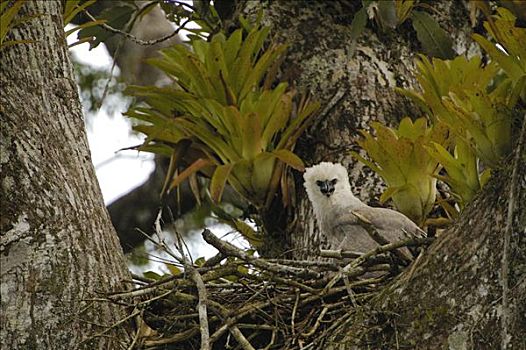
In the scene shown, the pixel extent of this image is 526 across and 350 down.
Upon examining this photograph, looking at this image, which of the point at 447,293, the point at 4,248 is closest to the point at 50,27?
the point at 4,248

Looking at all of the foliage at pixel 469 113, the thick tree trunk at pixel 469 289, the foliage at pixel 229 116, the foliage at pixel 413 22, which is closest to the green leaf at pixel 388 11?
the foliage at pixel 413 22

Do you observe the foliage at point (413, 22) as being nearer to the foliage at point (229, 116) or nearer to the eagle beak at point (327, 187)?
the foliage at point (229, 116)

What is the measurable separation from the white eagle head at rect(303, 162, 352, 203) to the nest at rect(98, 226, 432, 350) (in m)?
1.06

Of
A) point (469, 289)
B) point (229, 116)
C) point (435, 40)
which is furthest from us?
point (435, 40)

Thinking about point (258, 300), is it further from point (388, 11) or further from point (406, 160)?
point (388, 11)

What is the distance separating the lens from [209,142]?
425 cm

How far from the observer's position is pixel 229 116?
4.09 meters

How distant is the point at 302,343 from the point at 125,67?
13.0 ft

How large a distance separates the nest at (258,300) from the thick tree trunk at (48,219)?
123 millimetres

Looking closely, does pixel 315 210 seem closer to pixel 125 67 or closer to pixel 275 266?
pixel 275 266

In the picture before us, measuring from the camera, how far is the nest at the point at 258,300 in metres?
3.06

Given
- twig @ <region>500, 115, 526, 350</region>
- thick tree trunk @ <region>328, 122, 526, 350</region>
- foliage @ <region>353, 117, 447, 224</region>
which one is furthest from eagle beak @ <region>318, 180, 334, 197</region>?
twig @ <region>500, 115, 526, 350</region>

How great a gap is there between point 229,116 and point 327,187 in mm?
587

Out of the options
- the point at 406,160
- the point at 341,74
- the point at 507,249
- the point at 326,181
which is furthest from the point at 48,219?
the point at 341,74
